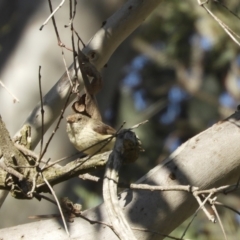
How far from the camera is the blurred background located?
3006mm

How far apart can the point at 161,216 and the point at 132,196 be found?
10cm

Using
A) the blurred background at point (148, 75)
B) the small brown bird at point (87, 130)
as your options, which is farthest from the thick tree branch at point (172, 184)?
the blurred background at point (148, 75)

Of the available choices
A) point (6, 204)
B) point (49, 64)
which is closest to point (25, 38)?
point (49, 64)

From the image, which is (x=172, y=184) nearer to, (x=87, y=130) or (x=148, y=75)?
(x=87, y=130)

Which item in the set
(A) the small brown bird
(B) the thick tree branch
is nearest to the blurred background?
(A) the small brown bird

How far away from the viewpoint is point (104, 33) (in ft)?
7.32

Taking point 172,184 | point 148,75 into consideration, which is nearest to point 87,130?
point 172,184

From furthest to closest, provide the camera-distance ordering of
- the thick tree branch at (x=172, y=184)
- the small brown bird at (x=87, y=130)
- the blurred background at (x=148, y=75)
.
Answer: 1. the blurred background at (x=148, y=75)
2. the small brown bird at (x=87, y=130)
3. the thick tree branch at (x=172, y=184)

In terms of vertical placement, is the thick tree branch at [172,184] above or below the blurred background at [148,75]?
below

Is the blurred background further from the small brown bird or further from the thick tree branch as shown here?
the thick tree branch

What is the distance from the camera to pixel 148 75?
675cm

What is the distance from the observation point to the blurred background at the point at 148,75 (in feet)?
9.86

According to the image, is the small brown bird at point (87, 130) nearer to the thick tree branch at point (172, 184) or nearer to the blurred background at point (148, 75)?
the thick tree branch at point (172, 184)

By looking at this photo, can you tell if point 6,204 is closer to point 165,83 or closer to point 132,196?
point 132,196
